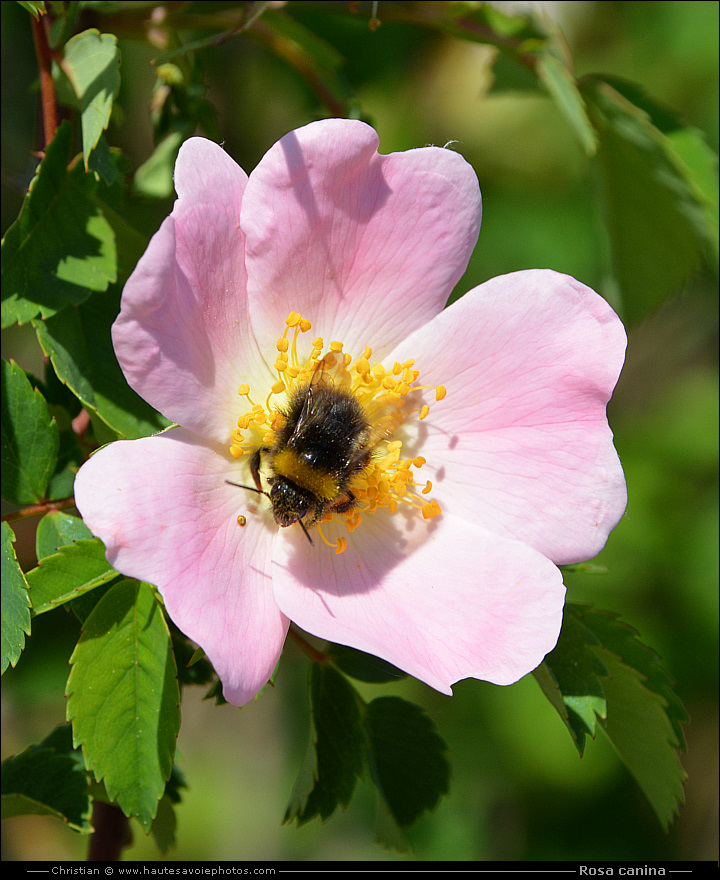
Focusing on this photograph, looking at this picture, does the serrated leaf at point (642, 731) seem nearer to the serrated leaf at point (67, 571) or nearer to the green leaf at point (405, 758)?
the green leaf at point (405, 758)

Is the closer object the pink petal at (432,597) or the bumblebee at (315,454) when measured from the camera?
the pink petal at (432,597)

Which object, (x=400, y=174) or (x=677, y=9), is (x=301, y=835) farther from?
(x=677, y=9)

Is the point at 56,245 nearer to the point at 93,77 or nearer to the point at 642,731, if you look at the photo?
the point at 93,77

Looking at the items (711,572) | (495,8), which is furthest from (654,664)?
(711,572)

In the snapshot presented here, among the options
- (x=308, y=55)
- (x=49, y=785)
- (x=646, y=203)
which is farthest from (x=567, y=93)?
(x=49, y=785)

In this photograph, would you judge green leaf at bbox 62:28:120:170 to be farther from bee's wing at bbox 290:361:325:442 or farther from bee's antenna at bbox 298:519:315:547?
bee's antenna at bbox 298:519:315:547

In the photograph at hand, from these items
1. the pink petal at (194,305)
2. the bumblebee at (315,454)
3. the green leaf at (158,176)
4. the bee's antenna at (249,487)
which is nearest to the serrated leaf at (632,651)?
the bumblebee at (315,454)

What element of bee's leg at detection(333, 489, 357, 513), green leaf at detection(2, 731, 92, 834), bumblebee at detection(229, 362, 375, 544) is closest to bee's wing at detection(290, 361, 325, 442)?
bumblebee at detection(229, 362, 375, 544)
